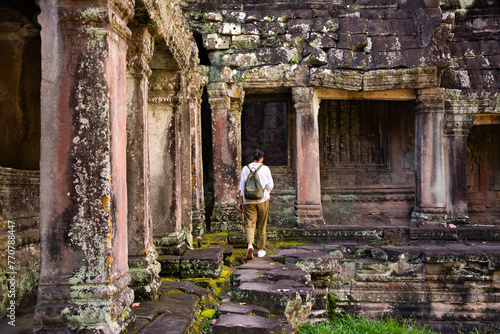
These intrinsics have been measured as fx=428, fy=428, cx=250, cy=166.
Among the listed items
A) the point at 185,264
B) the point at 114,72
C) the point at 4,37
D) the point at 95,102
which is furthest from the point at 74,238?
the point at 4,37

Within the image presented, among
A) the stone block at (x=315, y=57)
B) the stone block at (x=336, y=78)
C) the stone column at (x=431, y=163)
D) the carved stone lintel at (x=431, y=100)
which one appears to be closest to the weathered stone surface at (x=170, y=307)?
the stone block at (x=336, y=78)

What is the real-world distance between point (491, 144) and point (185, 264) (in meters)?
9.76

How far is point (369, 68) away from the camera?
805 centimetres

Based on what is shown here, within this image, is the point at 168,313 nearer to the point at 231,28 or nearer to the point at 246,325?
the point at 246,325

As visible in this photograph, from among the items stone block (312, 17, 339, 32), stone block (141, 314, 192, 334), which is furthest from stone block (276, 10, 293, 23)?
stone block (141, 314, 192, 334)

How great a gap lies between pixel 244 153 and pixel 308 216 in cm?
501

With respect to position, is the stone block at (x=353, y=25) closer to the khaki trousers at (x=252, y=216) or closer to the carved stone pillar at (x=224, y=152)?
the carved stone pillar at (x=224, y=152)

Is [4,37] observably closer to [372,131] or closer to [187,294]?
[187,294]

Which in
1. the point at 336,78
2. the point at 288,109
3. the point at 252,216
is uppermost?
the point at 336,78

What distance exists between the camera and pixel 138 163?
3.64 meters

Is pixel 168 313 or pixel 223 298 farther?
pixel 223 298

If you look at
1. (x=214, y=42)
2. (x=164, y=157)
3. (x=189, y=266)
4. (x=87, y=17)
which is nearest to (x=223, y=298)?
(x=189, y=266)

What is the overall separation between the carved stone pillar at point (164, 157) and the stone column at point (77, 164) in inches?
86.4

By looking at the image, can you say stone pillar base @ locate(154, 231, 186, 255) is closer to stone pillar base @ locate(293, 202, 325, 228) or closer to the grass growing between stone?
the grass growing between stone
